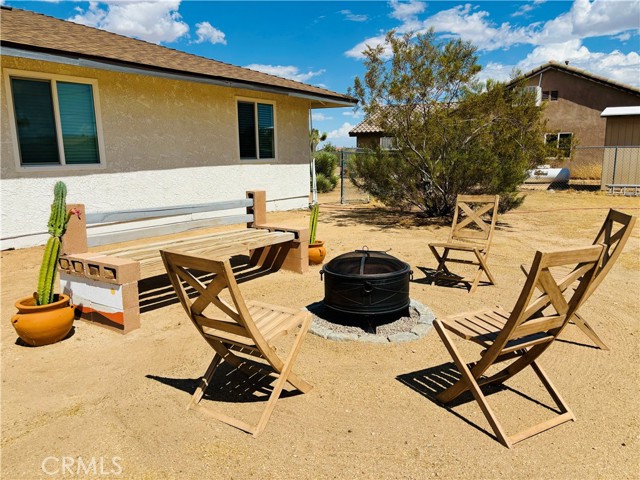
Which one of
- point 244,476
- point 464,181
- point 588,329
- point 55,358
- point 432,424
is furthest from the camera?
point 464,181

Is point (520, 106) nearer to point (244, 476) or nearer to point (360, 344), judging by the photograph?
point (360, 344)

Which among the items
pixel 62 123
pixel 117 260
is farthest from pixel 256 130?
pixel 117 260

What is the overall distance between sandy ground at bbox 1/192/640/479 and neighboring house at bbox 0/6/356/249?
392 cm

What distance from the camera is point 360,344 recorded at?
4043 millimetres

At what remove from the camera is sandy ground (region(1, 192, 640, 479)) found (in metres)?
2.43

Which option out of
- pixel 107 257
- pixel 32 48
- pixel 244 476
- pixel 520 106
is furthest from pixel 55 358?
pixel 520 106

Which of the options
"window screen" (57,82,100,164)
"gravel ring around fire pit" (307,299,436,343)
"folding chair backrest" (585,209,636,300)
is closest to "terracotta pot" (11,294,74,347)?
"gravel ring around fire pit" (307,299,436,343)

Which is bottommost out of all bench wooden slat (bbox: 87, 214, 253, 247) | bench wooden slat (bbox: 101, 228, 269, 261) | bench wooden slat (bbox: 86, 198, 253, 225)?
bench wooden slat (bbox: 101, 228, 269, 261)

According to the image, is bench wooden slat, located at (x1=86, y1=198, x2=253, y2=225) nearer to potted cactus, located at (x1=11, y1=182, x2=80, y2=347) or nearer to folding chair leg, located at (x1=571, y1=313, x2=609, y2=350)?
potted cactus, located at (x1=11, y1=182, x2=80, y2=347)

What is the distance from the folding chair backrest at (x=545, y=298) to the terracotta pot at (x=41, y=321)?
3.72 m

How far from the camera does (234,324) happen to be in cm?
274

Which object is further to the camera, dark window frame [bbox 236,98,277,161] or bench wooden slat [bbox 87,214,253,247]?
dark window frame [bbox 236,98,277,161]

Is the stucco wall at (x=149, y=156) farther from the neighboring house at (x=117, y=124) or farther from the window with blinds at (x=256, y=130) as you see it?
the window with blinds at (x=256, y=130)

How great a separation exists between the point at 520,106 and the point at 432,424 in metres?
9.79
